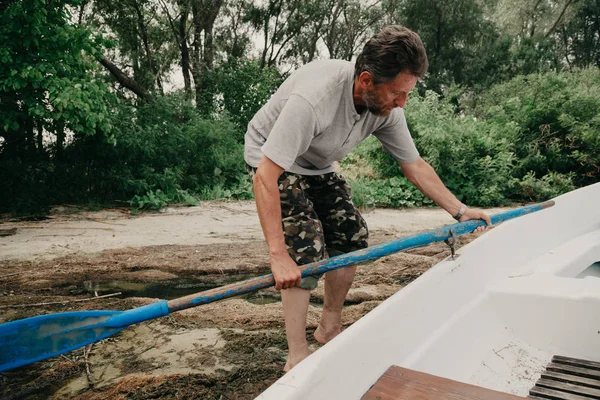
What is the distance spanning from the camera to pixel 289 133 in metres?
Answer: 1.55

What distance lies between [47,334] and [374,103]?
4.88ft

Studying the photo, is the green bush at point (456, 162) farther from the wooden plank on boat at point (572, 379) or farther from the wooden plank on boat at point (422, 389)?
the wooden plank on boat at point (422, 389)

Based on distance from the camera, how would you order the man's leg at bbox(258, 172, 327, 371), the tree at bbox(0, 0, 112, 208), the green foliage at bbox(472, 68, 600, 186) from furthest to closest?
the green foliage at bbox(472, 68, 600, 186), the tree at bbox(0, 0, 112, 208), the man's leg at bbox(258, 172, 327, 371)

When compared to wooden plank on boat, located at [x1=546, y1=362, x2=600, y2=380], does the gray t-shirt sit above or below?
above

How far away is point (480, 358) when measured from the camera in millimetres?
1861

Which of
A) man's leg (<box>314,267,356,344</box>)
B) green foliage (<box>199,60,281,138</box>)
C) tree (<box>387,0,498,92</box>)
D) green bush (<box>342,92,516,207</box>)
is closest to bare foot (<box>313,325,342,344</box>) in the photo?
man's leg (<box>314,267,356,344</box>)

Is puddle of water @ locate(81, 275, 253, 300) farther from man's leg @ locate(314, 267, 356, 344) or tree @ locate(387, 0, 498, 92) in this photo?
tree @ locate(387, 0, 498, 92)

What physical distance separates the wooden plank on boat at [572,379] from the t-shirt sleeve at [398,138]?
44.8 inches

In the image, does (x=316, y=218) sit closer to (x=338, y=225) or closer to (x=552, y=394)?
(x=338, y=225)

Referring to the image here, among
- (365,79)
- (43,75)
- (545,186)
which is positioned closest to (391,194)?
(545,186)

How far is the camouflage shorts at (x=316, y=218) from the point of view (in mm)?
1829

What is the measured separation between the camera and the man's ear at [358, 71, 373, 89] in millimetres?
1657

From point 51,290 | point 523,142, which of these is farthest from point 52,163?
point 523,142

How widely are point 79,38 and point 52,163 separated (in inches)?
94.8
